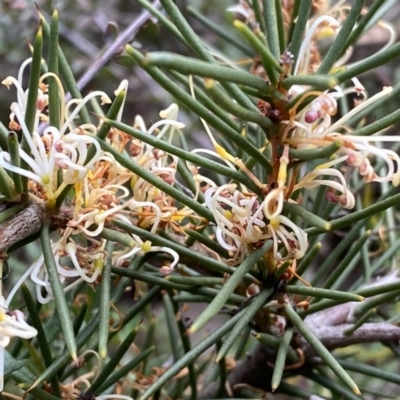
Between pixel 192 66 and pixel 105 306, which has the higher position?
pixel 192 66

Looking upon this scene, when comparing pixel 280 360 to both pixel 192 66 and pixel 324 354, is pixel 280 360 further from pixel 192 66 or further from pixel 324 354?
pixel 192 66

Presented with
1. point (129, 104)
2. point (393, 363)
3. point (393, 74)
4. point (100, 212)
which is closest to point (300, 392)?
point (100, 212)

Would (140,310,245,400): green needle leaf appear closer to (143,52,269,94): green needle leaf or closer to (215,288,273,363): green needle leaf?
(215,288,273,363): green needle leaf

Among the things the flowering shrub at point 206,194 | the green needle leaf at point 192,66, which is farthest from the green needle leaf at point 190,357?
the green needle leaf at point 192,66

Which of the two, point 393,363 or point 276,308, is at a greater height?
point 276,308

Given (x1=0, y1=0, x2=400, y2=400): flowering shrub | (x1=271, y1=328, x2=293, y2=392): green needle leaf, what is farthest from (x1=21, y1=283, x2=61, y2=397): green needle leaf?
(x1=271, y1=328, x2=293, y2=392): green needle leaf

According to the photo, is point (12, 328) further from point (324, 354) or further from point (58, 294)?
point (324, 354)

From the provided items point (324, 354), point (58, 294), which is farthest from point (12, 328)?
point (324, 354)

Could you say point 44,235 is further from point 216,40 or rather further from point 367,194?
point 216,40

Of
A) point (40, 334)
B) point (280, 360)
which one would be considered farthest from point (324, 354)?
point (40, 334)

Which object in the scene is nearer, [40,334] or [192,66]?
[192,66]

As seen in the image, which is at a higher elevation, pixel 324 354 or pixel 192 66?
pixel 192 66
